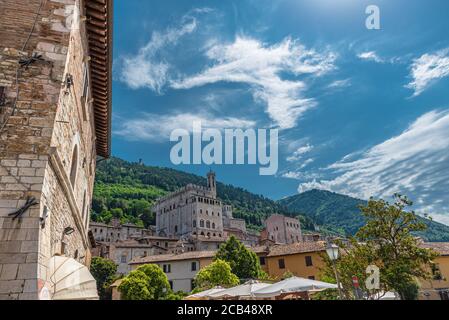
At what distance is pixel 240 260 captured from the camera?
38938 mm

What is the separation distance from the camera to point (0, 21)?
7.01 m

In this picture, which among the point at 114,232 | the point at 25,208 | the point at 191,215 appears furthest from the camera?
the point at 191,215

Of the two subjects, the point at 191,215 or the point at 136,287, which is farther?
the point at 191,215

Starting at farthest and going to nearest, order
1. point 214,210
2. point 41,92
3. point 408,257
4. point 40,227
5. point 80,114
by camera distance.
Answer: point 214,210
point 408,257
point 80,114
point 41,92
point 40,227

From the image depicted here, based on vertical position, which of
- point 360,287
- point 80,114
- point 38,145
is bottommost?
point 360,287

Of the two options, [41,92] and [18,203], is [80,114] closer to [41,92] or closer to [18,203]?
[41,92]

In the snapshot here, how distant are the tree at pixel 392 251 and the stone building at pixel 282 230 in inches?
3606

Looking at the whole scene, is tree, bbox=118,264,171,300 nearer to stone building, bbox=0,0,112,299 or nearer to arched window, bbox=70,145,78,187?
arched window, bbox=70,145,78,187

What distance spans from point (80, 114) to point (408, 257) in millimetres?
15160

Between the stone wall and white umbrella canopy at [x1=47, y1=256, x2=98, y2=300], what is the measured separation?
28 cm

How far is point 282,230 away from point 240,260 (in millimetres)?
70761

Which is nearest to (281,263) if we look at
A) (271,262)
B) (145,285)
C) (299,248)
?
(271,262)

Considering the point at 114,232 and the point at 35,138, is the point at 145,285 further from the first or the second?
the point at 114,232
